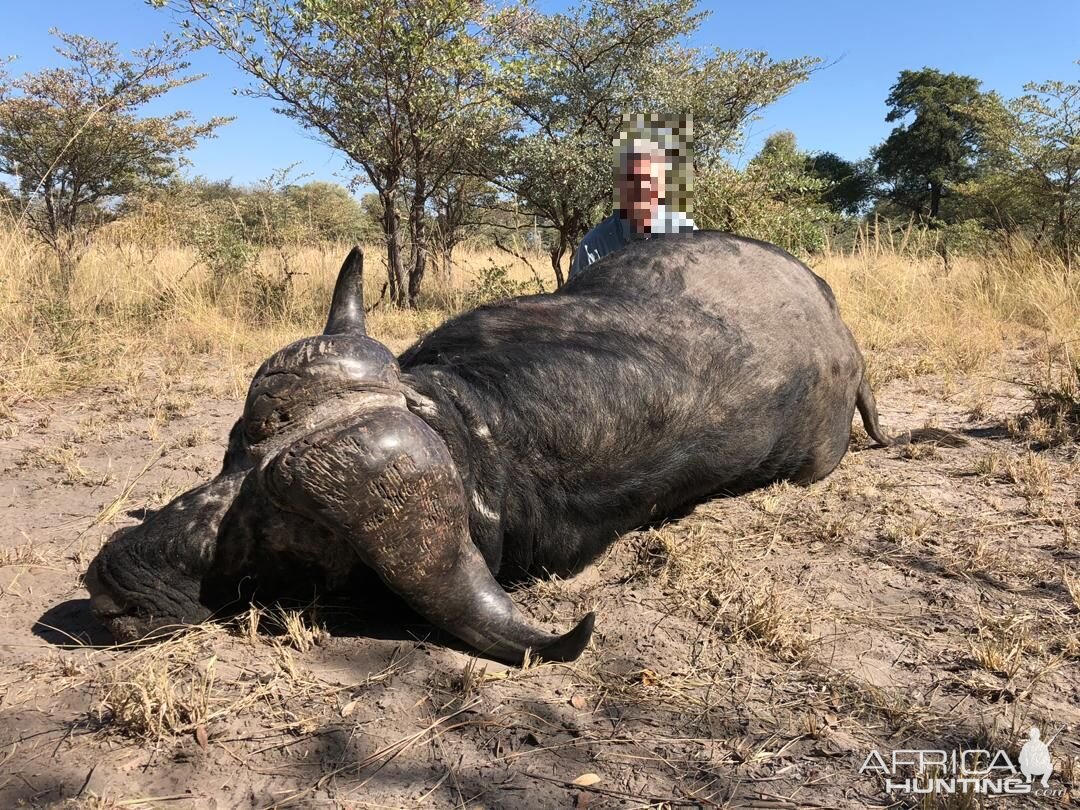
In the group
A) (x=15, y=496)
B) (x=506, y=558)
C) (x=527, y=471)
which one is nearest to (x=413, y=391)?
(x=527, y=471)

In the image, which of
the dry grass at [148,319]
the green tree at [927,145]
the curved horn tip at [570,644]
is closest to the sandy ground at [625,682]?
the curved horn tip at [570,644]

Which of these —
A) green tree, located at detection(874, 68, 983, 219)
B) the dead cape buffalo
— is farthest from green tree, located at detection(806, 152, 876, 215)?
the dead cape buffalo

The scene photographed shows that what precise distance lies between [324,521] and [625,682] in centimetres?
98

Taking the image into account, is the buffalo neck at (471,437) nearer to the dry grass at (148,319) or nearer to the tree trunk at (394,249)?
the dry grass at (148,319)

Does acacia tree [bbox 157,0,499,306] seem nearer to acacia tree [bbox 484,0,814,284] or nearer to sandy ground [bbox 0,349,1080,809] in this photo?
acacia tree [bbox 484,0,814,284]

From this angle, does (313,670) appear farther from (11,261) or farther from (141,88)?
(141,88)

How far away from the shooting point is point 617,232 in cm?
576

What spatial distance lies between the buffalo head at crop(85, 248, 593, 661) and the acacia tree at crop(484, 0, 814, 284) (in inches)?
296

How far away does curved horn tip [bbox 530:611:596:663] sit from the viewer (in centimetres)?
212

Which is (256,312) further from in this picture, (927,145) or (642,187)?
(927,145)

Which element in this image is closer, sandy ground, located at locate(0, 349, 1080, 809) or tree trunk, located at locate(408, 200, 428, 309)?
sandy ground, located at locate(0, 349, 1080, 809)

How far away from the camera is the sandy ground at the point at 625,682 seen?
1771 millimetres

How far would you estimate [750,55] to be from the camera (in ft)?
41.6

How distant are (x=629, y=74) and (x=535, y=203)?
248cm
